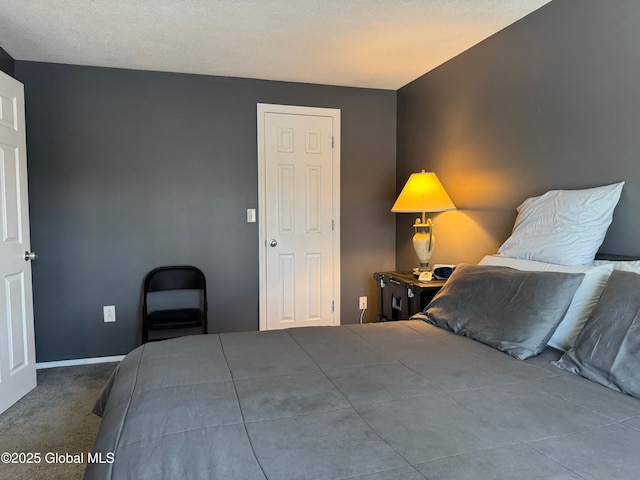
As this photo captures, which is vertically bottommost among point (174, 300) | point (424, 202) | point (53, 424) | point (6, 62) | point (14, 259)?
point (53, 424)

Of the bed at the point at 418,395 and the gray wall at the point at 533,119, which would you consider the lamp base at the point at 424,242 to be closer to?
the gray wall at the point at 533,119

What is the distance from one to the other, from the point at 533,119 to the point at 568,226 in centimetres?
78

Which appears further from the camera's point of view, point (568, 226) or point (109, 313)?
point (109, 313)

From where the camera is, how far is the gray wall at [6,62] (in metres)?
2.85

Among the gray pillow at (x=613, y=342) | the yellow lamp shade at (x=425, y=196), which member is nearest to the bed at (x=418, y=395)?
the gray pillow at (x=613, y=342)

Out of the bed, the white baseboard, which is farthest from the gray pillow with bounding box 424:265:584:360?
the white baseboard

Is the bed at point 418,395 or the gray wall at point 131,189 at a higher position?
the gray wall at point 131,189

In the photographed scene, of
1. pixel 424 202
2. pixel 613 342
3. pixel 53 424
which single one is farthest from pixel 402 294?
pixel 53 424

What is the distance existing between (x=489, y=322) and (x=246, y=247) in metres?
2.29

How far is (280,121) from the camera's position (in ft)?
11.9

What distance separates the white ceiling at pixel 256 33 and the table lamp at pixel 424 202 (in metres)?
0.91

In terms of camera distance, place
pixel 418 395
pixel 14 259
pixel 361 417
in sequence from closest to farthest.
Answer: pixel 361 417 < pixel 418 395 < pixel 14 259

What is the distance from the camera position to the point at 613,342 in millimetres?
1360

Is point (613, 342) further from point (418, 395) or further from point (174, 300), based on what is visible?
point (174, 300)
